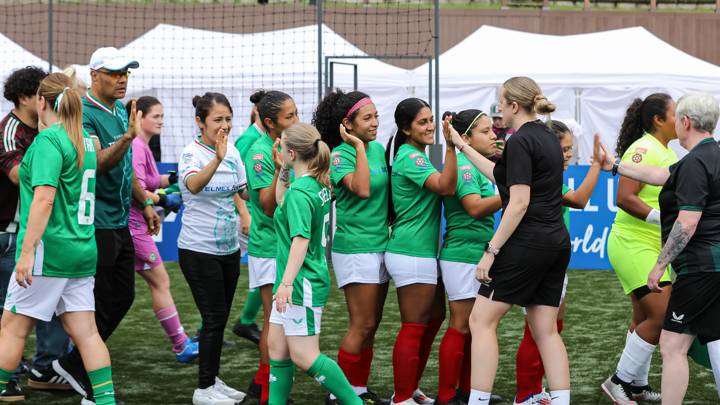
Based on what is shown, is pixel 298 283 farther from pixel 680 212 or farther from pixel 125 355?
pixel 125 355

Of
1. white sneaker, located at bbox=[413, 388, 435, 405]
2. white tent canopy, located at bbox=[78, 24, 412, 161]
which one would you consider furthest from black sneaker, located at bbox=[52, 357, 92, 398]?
white tent canopy, located at bbox=[78, 24, 412, 161]

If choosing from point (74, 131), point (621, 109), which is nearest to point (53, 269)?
point (74, 131)

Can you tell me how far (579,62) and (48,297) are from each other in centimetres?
1332

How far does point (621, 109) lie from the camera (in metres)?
16.7

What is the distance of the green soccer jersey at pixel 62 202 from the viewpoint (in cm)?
467

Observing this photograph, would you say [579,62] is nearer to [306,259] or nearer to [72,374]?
[72,374]

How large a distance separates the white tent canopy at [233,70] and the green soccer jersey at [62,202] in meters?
10.0

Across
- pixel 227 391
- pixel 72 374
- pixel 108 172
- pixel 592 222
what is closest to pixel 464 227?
pixel 227 391

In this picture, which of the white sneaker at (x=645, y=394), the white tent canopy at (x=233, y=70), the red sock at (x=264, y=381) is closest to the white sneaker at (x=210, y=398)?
the red sock at (x=264, y=381)

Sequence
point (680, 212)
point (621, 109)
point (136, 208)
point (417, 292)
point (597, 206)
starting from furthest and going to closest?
point (621, 109), point (597, 206), point (136, 208), point (417, 292), point (680, 212)

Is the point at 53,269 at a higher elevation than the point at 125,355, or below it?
higher

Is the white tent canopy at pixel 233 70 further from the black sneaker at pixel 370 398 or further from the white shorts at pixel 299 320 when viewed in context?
the white shorts at pixel 299 320

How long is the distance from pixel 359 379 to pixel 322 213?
1.21 m

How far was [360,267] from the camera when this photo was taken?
18.0 ft
